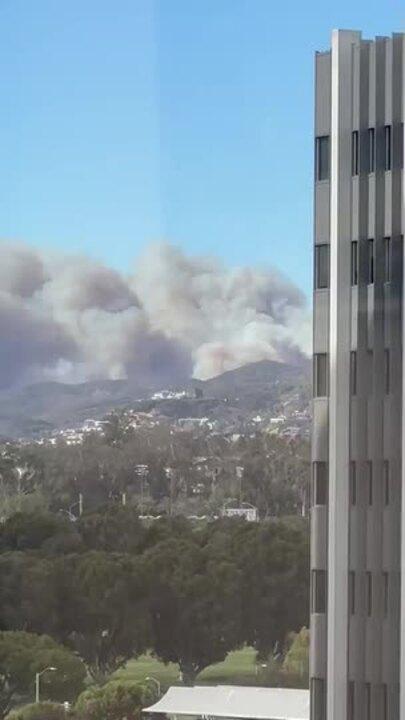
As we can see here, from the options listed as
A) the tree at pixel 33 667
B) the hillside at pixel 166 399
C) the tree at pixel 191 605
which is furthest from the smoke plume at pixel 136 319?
the tree at pixel 33 667

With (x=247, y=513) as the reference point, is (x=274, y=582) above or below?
below

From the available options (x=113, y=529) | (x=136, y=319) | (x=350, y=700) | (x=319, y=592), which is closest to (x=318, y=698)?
(x=350, y=700)

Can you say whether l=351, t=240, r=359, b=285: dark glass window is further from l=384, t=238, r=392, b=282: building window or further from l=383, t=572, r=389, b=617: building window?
l=383, t=572, r=389, b=617: building window

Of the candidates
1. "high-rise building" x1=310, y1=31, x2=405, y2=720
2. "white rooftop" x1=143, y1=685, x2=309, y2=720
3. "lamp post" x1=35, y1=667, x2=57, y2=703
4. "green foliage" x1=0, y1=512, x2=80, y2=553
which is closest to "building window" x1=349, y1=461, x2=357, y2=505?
"high-rise building" x1=310, y1=31, x2=405, y2=720

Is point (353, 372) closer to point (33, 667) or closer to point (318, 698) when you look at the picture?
point (318, 698)

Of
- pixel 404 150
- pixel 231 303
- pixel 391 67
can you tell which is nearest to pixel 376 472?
pixel 231 303

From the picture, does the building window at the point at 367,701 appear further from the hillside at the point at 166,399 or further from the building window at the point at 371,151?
the building window at the point at 371,151

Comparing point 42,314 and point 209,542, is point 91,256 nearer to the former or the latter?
point 42,314
